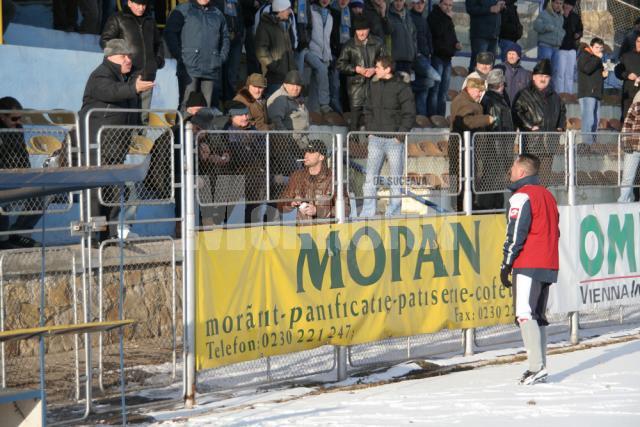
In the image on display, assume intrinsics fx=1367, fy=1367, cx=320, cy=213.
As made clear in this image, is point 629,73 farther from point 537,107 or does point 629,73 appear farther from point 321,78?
point 321,78

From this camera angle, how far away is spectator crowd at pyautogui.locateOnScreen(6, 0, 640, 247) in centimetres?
1288

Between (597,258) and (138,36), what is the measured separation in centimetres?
552

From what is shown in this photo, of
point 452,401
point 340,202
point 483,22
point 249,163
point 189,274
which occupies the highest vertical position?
point 483,22

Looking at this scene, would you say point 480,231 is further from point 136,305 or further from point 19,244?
point 19,244

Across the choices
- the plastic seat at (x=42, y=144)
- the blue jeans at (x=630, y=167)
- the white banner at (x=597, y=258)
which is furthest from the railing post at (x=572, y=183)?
the plastic seat at (x=42, y=144)

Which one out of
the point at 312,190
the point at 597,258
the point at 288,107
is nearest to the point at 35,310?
the point at 312,190

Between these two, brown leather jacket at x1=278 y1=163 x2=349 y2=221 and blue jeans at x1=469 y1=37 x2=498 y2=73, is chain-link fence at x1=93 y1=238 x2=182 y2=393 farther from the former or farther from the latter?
blue jeans at x1=469 y1=37 x2=498 y2=73

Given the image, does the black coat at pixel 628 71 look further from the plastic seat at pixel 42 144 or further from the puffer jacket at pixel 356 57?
the plastic seat at pixel 42 144

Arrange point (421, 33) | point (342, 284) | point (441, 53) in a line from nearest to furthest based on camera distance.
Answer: point (342, 284)
point (421, 33)
point (441, 53)

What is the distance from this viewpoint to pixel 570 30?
23625mm

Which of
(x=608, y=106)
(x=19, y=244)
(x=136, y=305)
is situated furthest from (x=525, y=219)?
(x=608, y=106)

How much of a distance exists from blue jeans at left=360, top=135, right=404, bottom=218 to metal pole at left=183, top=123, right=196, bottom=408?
269cm

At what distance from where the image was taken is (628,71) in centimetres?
2178

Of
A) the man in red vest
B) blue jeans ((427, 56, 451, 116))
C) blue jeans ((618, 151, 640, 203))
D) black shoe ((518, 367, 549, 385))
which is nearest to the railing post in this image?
blue jeans ((618, 151, 640, 203))
